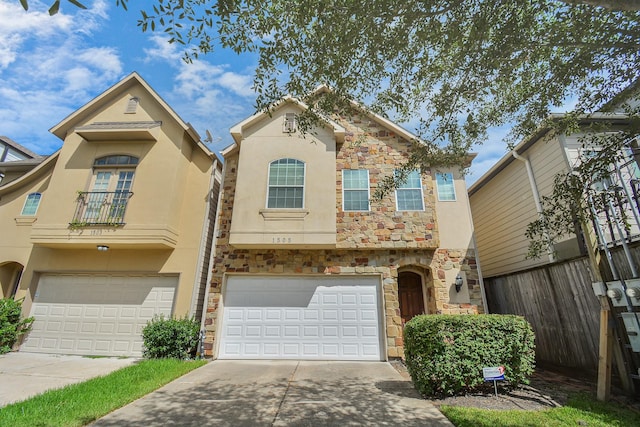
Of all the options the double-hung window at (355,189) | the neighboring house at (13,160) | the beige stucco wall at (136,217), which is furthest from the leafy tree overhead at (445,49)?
the neighboring house at (13,160)

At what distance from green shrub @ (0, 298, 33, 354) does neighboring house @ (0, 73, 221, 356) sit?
229 mm

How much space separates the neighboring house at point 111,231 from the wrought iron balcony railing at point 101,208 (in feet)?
0.11

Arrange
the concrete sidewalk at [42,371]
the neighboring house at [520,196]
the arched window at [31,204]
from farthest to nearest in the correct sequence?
the arched window at [31,204]
the neighboring house at [520,196]
the concrete sidewalk at [42,371]

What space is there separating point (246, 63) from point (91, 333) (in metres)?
9.53

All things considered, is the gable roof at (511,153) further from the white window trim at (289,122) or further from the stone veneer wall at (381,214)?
the white window trim at (289,122)

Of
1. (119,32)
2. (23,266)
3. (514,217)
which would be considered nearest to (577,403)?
(514,217)

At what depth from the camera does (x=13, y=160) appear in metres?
15.2

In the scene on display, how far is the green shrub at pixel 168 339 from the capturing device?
830 centimetres

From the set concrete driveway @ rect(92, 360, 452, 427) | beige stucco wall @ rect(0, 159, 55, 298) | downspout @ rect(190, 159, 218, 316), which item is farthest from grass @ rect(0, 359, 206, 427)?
beige stucco wall @ rect(0, 159, 55, 298)

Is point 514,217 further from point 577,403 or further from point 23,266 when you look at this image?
point 23,266

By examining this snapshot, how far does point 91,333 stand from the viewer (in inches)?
363

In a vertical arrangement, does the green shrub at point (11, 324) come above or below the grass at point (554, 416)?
above

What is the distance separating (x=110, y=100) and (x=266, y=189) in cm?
716

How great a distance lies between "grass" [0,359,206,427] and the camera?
4.12 m
